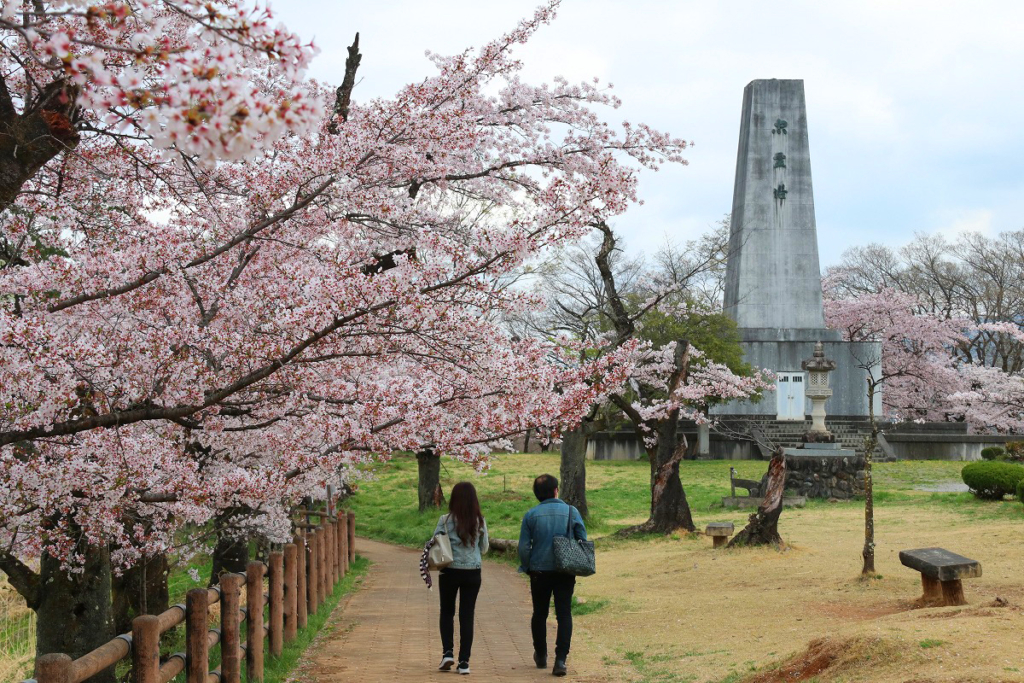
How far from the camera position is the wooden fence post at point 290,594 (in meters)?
9.34

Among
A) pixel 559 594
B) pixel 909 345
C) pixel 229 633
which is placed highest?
pixel 909 345

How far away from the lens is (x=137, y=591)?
10.7 meters

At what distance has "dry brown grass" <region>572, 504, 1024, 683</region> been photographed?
637cm

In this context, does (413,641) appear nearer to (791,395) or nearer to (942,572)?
(942,572)

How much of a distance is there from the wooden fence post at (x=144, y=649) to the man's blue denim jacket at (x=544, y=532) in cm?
305

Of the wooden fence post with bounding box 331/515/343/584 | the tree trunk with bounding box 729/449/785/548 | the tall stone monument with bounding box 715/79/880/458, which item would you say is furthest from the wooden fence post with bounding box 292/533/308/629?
the tall stone monument with bounding box 715/79/880/458

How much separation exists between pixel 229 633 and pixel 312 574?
4390mm

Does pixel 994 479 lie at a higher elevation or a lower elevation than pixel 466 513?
lower

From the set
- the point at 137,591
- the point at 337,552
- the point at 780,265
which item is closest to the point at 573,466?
the point at 337,552

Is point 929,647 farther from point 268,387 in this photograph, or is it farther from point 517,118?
point 517,118

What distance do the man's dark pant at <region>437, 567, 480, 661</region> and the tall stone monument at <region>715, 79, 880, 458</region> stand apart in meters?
28.0

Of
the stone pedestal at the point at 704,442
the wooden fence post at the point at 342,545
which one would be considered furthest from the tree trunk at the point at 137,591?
the stone pedestal at the point at 704,442

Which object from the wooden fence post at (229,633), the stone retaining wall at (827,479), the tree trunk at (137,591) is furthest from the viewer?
the stone retaining wall at (827,479)

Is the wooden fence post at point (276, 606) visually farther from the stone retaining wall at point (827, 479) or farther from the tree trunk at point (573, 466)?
the stone retaining wall at point (827, 479)
